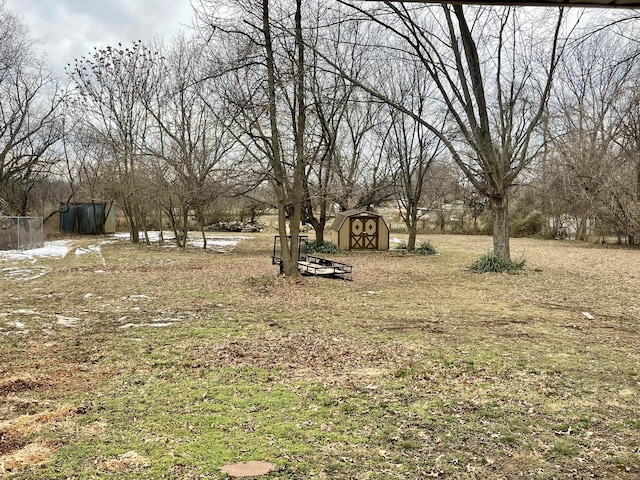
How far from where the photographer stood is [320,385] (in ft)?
15.0

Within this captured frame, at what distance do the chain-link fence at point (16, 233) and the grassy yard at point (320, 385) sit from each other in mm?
12130

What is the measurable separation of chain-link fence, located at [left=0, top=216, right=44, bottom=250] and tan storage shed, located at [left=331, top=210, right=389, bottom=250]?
13486 millimetres

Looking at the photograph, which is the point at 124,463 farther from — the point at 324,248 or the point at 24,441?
the point at 324,248

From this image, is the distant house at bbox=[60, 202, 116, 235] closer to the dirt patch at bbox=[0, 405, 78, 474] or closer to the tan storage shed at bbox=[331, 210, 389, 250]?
the tan storage shed at bbox=[331, 210, 389, 250]

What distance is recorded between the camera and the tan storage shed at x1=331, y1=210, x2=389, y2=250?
72.6 ft

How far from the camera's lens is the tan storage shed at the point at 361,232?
22141mm

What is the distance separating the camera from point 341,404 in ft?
13.5

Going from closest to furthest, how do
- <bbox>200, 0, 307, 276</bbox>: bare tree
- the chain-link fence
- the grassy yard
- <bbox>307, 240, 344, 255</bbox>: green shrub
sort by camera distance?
the grassy yard < <bbox>200, 0, 307, 276</bbox>: bare tree < the chain-link fence < <bbox>307, 240, 344, 255</bbox>: green shrub

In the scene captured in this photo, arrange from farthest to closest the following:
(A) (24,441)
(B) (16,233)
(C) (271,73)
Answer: (B) (16,233) → (C) (271,73) → (A) (24,441)

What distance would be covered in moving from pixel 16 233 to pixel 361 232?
1460 centimetres

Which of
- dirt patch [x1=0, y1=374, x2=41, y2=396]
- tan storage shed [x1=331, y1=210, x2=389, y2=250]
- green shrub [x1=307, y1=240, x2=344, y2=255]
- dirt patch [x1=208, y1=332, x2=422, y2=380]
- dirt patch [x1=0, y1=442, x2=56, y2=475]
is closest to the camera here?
dirt patch [x1=0, y1=442, x2=56, y2=475]

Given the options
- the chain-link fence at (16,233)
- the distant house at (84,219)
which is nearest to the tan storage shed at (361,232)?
the chain-link fence at (16,233)

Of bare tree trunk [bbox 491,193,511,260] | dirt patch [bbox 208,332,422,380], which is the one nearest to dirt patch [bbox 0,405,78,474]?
dirt patch [bbox 208,332,422,380]

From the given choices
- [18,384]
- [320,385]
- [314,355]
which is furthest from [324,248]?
[18,384]
